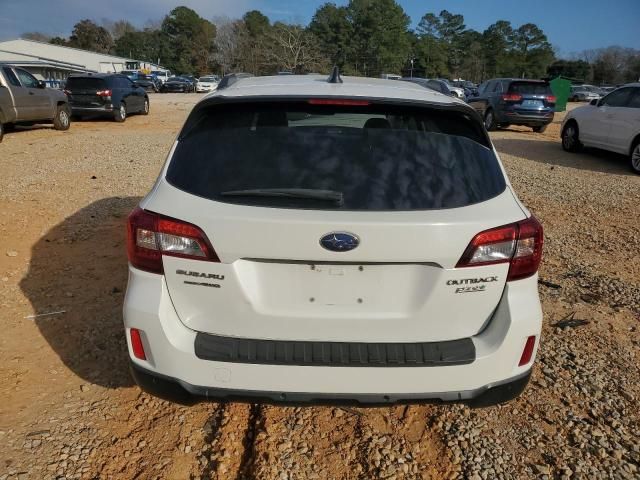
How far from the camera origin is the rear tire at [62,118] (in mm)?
15134

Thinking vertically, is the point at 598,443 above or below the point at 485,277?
below

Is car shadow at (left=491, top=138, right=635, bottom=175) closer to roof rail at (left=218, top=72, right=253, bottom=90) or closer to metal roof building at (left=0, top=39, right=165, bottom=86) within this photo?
roof rail at (left=218, top=72, right=253, bottom=90)

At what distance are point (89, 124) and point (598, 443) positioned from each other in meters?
18.6

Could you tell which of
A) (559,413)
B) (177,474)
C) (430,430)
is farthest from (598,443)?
(177,474)

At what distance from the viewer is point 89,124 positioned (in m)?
17.6

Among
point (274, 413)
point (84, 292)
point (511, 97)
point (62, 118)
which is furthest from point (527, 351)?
point (62, 118)

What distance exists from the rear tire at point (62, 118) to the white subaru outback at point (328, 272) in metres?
15.3

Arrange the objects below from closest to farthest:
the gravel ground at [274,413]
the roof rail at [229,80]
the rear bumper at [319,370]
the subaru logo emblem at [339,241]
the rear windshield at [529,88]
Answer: the subaru logo emblem at [339,241] → the rear bumper at [319,370] → the gravel ground at [274,413] → the roof rail at [229,80] → the rear windshield at [529,88]

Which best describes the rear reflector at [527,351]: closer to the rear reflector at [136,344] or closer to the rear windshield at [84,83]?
the rear reflector at [136,344]

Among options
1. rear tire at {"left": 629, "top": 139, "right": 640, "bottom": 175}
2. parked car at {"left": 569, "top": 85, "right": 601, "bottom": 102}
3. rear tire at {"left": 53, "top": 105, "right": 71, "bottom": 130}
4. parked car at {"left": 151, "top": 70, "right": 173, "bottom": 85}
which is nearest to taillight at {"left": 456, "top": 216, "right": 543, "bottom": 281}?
rear tire at {"left": 629, "top": 139, "right": 640, "bottom": 175}

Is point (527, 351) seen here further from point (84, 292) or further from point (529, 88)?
point (529, 88)

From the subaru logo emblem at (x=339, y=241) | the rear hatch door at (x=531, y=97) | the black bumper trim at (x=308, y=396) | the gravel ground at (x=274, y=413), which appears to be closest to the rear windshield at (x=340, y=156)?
the subaru logo emblem at (x=339, y=241)

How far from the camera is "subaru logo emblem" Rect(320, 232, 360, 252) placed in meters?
1.93

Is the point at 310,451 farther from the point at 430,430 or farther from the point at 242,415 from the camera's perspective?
the point at 430,430
